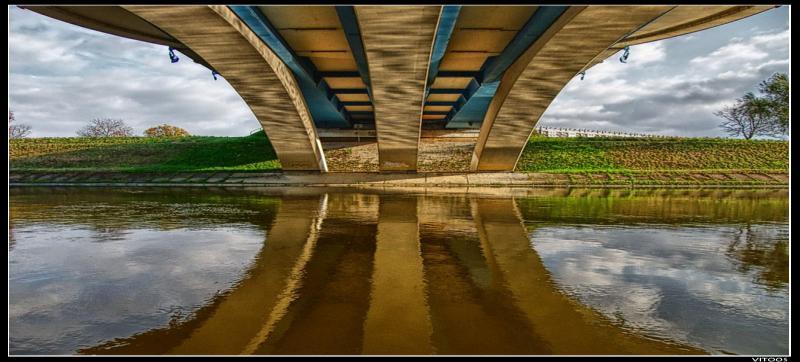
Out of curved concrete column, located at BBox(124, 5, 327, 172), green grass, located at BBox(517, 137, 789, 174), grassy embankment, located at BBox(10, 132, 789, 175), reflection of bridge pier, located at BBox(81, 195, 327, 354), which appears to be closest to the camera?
reflection of bridge pier, located at BBox(81, 195, 327, 354)

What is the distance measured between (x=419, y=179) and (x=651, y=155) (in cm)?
1721

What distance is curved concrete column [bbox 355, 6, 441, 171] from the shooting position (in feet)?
37.8

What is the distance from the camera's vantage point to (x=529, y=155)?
2942 cm

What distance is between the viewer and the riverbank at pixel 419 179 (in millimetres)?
23188

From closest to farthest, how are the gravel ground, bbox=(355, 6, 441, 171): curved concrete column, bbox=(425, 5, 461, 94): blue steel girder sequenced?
bbox=(355, 6, 441, 171): curved concrete column < bbox=(425, 5, 461, 94): blue steel girder < the gravel ground

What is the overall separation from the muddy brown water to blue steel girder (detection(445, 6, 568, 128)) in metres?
7.74

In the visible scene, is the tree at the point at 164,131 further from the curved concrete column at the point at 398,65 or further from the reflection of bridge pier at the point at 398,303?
the reflection of bridge pier at the point at 398,303

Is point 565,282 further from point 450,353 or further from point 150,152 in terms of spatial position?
point 150,152

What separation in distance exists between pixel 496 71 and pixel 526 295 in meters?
16.8

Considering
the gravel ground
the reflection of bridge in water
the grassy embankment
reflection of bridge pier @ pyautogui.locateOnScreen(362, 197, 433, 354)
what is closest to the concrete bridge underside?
the gravel ground

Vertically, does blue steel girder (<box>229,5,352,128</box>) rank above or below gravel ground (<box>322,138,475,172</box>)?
above

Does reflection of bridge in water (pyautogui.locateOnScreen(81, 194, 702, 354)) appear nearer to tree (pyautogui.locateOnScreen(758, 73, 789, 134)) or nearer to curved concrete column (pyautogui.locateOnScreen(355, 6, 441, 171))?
curved concrete column (pyautogui.locateOnScreen(355, 6, 441, 171))

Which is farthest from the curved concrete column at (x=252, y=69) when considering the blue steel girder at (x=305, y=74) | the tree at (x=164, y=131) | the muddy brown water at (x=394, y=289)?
the tree at (x=164, y=131)

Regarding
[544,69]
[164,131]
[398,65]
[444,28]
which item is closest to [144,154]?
[398,65]
